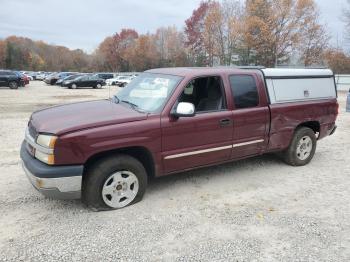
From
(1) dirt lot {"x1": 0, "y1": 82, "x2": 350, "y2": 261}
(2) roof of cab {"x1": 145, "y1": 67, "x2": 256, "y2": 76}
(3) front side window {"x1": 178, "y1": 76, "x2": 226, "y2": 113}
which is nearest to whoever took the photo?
(1) dirt lot {"x1": 0, "y1": 82, "x2": 350, "y2": 261}

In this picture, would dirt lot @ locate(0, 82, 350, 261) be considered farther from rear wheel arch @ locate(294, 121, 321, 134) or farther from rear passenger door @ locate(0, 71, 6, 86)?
rear passenger door @ locate(0, 71, 6, 86)

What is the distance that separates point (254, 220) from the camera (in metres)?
4.01

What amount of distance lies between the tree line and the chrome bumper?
2882cm

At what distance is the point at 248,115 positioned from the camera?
16.7 ft

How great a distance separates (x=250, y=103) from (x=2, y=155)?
4.86 m

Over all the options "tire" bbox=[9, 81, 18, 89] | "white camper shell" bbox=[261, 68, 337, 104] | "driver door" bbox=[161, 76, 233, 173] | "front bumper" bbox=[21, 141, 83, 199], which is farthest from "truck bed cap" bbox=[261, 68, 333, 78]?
"tire" bbox=[9, 81, 18, 89]

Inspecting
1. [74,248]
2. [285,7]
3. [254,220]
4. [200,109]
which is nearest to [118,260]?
[74,248]

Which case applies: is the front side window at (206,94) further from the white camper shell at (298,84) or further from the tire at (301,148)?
the tire at (301,148)

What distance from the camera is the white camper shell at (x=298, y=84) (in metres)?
5.52

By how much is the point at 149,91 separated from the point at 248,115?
158cm

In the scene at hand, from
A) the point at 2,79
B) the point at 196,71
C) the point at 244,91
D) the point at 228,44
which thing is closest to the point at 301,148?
the point at 244,91

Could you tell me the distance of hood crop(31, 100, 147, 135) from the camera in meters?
3.82

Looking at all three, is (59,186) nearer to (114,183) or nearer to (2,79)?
(114,183)

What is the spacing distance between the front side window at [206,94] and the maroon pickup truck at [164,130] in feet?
0.05
